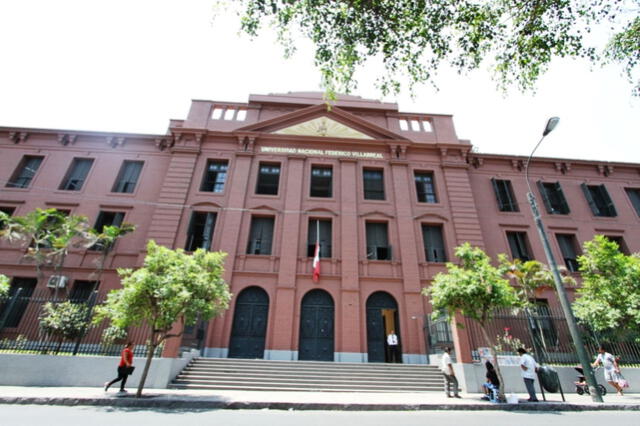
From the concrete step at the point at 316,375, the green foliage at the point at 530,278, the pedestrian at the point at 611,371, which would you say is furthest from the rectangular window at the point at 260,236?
the pedestrian at the point at 611,371

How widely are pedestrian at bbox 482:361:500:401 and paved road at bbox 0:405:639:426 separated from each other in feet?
3.61

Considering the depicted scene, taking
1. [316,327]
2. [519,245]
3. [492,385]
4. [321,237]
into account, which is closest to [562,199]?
[519,245]

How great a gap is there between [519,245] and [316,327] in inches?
511

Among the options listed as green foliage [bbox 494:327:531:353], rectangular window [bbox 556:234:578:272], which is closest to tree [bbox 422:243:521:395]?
green foliage [bbox 494:327:531:353]

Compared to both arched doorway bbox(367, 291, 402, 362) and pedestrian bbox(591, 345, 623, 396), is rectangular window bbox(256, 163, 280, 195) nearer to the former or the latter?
arched doorway bbox(367, 291, 402, 362)

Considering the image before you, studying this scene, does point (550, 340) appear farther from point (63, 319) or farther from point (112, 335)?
point (63, 319)

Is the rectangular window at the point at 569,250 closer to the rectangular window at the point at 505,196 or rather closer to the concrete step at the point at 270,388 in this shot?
the rectangular window at the point at 505,196

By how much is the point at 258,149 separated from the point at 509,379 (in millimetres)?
16861

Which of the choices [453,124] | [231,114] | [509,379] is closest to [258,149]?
[231,114]

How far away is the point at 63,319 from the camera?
11.0m

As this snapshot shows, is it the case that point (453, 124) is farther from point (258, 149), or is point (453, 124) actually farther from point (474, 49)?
point (474, 49)

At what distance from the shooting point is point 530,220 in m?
18.7

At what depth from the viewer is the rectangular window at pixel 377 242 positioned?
17219mm

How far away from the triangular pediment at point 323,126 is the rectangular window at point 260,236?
19.8 feet
